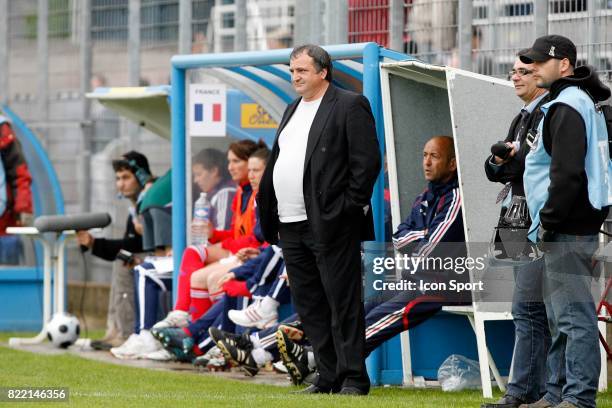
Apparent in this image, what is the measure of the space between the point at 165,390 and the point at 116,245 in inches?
140

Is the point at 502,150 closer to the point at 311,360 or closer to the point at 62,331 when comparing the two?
the point at 311,360

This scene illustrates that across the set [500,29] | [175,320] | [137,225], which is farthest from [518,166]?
[137,225]

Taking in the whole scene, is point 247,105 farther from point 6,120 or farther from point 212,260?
point 6,120

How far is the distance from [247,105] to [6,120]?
8.99ft

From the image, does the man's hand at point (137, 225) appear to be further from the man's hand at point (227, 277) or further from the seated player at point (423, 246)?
the seated player at point (423, 246)

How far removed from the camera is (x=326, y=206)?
816 centimetres

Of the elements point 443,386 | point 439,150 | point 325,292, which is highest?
point 439,150

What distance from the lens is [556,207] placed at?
266 inches

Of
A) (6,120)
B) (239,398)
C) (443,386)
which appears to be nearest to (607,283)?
(443,386)

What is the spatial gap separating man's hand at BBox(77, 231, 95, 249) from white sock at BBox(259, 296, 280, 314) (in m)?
2.53

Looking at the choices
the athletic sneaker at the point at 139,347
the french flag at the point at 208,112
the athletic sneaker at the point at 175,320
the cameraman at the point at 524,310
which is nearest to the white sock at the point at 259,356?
the athletic sneaker at the point at 175,320

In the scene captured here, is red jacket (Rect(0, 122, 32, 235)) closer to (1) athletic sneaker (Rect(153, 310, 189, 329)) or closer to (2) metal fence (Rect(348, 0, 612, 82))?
(1) athletic sneaker (Rect(153, 310, 189, 329))

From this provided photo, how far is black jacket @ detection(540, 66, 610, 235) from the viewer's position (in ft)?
22.1

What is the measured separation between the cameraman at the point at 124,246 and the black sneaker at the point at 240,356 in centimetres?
262
